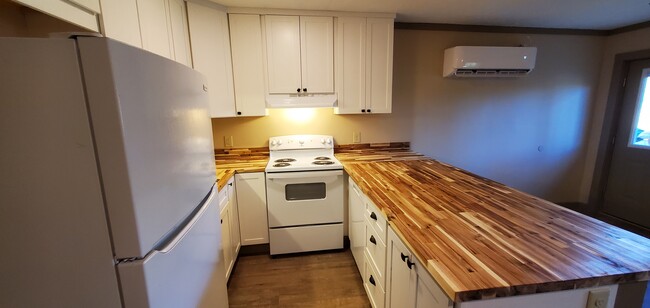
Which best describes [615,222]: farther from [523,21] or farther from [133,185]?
[133,185]

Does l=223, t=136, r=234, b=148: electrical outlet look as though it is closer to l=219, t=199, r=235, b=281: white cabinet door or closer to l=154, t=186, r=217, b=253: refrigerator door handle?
l=219, t=199, r=235, b=281: white cabinet door

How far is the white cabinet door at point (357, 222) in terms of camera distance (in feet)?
6.39

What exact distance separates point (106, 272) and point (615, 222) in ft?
15.9

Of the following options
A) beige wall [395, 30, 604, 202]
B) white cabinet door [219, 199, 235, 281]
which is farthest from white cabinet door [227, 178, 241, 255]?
beige wall [395, 30, 604, 202]

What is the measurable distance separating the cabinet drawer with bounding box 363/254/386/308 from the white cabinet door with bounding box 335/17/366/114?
1528 mm

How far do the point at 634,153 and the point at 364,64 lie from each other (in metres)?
3.35

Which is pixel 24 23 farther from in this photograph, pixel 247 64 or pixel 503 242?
pixel 503 242

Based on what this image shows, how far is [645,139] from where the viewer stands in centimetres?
→ 288

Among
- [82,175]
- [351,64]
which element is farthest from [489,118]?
[82,175]

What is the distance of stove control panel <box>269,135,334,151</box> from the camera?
278cm

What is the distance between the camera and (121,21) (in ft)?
4.24

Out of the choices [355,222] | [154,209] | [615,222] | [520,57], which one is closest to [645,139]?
[615,222]

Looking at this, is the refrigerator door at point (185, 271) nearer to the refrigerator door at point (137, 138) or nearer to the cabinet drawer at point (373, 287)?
the refrigerator door at point (137, 138)

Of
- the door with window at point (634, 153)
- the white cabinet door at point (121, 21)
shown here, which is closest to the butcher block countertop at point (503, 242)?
the white cabinet door at point (121, 21)
